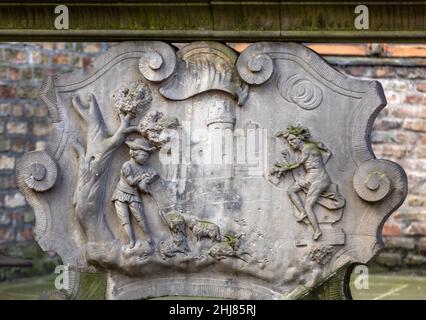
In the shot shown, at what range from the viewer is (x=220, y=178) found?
5.93m

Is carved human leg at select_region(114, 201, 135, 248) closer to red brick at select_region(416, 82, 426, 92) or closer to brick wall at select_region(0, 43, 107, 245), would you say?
brick wall at select_region(0, 43, 107, 245)

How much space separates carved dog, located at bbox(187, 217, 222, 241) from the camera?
19.3 ft

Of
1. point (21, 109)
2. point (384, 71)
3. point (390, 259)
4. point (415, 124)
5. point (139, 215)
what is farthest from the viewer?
point (384, 71)

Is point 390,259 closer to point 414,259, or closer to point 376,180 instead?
point 414,259

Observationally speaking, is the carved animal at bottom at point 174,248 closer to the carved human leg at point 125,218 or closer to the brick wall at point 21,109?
the carved human leg at point 125,218

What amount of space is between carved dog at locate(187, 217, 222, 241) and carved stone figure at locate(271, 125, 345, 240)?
15.5 inches

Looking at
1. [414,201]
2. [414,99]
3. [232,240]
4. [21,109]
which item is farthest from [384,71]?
[232,240]

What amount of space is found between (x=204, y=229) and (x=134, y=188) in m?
0.40

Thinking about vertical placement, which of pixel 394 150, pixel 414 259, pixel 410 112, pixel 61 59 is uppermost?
pixel 61 59

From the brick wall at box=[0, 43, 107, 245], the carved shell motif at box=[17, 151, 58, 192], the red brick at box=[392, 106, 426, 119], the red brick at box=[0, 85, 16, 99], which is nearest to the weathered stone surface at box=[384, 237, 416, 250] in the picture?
the red brick at box=[392, 106, 426, 119]

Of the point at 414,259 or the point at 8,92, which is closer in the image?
the point at 414,259

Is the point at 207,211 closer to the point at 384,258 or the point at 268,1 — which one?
the point at 268,1

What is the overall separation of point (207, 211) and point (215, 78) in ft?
2.16
